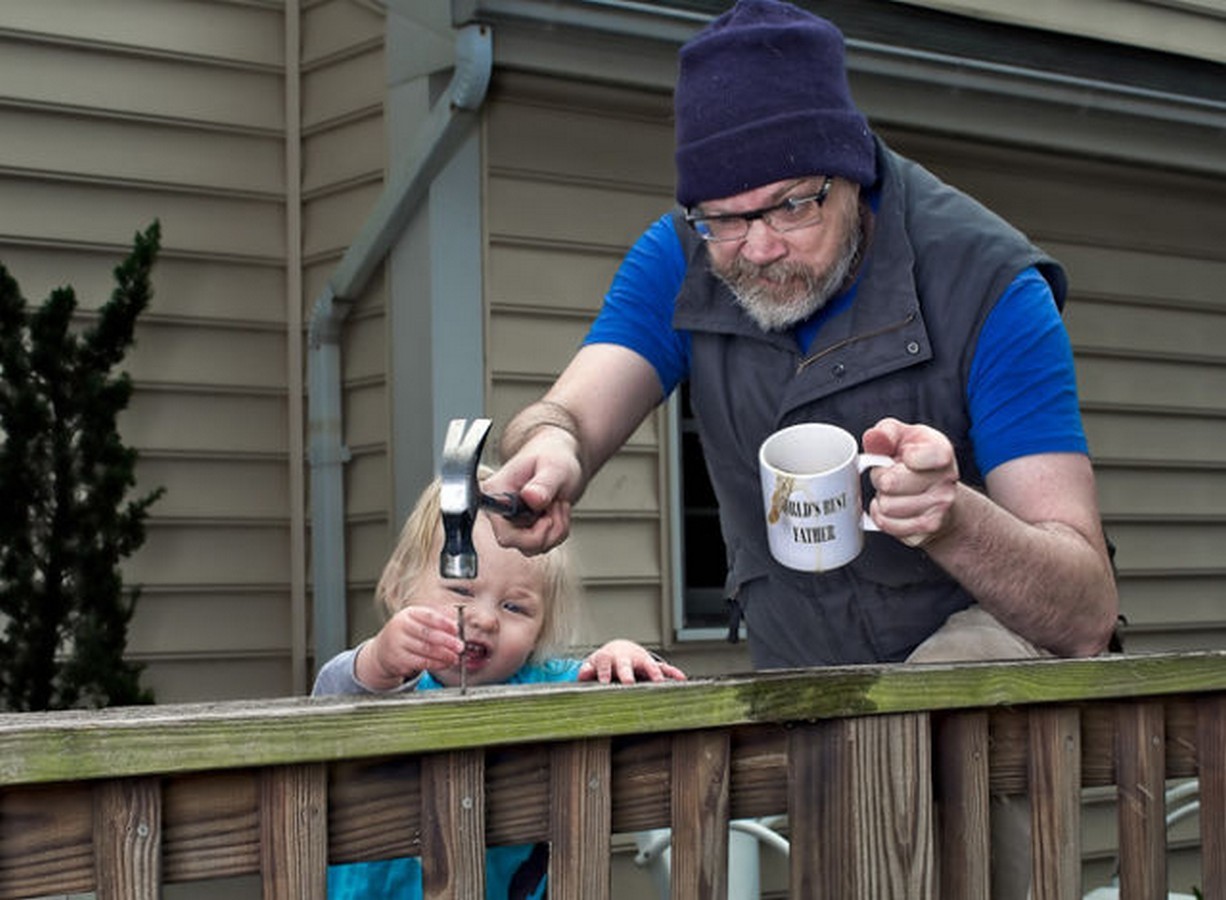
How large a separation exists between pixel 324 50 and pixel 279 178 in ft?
→ 1.28

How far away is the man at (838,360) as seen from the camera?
246cm

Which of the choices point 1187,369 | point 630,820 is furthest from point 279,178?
point 630,820

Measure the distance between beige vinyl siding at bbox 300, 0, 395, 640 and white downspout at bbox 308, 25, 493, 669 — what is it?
0.11 ft

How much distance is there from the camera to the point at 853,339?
8.50ft

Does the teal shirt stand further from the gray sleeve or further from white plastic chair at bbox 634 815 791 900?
white plastic chair at bbox 634 815 791 900

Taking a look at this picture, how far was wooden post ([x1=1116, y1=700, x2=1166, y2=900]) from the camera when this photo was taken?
213 centimetres

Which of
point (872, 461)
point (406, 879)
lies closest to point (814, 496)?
point (872, 461)

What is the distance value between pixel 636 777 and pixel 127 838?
517mm

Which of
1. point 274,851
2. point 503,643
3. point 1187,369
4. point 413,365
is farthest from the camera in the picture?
point 1187,369

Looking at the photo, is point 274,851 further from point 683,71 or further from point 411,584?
point 683,71

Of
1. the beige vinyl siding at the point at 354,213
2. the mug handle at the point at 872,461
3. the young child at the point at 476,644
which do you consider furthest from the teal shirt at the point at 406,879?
the beige vinyl siding at the point at 354,213

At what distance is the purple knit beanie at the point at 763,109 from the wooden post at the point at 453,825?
118 centimetres

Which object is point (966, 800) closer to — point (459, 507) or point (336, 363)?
point (459, 507)

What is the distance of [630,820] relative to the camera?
1750mm
